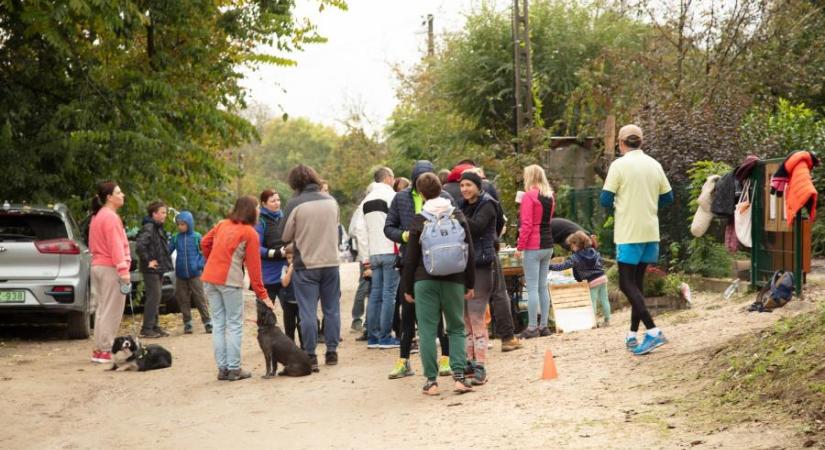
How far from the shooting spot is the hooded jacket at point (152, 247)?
16500mm

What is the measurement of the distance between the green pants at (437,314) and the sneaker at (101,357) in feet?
16.3

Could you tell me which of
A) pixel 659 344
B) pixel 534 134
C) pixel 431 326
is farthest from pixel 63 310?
pixel 534 134

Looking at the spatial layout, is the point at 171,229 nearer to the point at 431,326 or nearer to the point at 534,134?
the point at 431,326

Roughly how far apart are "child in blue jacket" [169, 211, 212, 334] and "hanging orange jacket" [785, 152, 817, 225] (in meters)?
8.45

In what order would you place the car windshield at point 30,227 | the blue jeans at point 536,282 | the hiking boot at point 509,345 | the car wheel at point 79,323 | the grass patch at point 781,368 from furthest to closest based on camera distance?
the car wheel at point 79,323 < the car windshield at point 30,227 < the blue jeans at point 536,282 < the hiking boot at point 509,345 < the grass patch at point 781,368

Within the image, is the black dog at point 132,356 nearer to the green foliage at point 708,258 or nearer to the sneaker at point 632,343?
the sneaker at point 632,343

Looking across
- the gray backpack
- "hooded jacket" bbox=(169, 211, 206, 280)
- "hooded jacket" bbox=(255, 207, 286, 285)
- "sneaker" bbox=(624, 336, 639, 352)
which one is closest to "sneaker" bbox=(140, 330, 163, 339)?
"hooded jacket" bbox=(169, 211, 206, 280)

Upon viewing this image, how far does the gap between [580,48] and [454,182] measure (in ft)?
95.8

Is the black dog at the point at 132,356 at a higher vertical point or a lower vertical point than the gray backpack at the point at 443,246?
lower

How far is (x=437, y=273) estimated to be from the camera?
1011 centimetres

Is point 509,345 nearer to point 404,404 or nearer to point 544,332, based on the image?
point 544,332

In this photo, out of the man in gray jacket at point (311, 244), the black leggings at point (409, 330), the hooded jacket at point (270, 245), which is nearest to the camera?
the black leggings at point (409, 330)

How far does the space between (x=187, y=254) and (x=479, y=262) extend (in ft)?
23.4

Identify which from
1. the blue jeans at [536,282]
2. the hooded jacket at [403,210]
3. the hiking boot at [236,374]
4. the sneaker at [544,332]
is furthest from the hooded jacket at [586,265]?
the hiking boot at [236,374]
